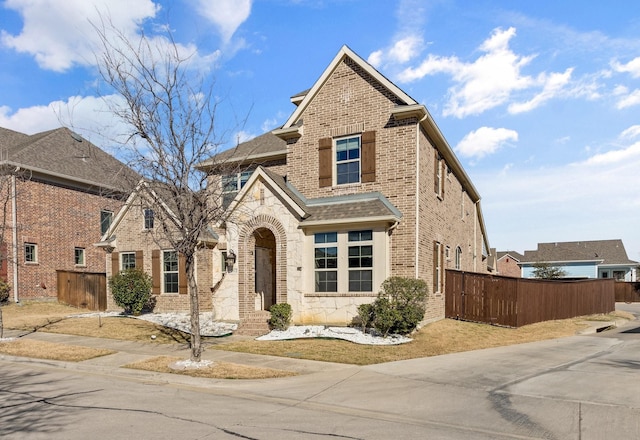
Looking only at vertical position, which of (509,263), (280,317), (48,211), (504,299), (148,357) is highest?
(48,211)

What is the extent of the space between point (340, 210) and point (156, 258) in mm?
9204

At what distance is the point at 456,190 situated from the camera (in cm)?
2203

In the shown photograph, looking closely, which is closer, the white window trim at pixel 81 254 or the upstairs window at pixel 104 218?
the white window trim at pixel 81 254

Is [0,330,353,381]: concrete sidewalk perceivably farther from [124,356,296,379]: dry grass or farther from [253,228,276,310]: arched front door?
[253,228,276,310]: arched front door

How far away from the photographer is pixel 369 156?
15.7 m

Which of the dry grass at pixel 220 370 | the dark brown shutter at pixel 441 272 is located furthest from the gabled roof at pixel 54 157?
the dark brown shutter at pixel 441 272

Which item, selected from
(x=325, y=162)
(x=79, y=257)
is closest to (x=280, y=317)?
(x=325, y=162)

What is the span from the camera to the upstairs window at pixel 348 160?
1614 centimetres

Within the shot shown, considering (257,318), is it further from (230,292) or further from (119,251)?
(119,251)

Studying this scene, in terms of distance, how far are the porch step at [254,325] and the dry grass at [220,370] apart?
13.5 ft

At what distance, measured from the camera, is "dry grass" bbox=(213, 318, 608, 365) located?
1123cm

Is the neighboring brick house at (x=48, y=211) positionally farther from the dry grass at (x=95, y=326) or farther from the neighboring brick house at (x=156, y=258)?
the dry grass at (x=95, y=326)

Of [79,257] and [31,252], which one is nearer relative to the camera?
[31,252]

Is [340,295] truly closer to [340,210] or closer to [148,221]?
[340,210]
